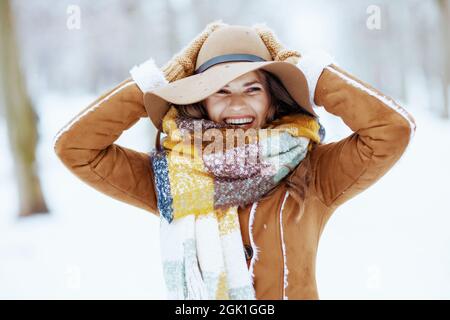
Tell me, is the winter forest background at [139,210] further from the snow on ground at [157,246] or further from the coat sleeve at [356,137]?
the coat sleeve at [356,137]

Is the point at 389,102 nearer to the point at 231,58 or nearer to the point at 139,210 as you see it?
the point at 231,58

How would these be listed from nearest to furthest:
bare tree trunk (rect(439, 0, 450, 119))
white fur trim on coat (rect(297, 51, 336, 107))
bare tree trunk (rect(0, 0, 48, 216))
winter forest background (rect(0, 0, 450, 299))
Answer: white fur trim on coat (rect(297, 51, 336, 107))
winter forest background (rect(0, 0, 450, 299))
bare tree trunk (rect(0, 0, 48, 216))
bare tree trunk (rect(439, 0, 450, 119))

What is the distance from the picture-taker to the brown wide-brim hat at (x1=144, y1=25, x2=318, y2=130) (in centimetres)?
135

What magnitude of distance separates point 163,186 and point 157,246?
99.0 inches

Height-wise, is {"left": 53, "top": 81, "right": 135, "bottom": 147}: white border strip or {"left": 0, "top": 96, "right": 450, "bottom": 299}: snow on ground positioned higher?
{"left": 53, "top": 81, "right": 135, "bottom": 147}: white border strip

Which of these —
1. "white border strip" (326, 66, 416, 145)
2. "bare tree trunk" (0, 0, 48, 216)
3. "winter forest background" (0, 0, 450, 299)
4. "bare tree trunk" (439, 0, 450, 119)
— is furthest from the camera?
"bare tree trunk" (439, 0, 450, 119)

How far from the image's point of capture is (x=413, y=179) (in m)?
5.41

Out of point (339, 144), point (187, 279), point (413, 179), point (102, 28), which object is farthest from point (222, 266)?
point (102, 28)

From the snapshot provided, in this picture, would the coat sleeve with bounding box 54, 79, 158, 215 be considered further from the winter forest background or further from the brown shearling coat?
the winter forest background

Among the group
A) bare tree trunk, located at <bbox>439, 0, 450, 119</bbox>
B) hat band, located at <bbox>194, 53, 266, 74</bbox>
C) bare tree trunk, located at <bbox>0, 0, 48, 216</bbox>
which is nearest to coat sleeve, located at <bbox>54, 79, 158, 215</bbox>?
hat band, located at <bbox>194, 53, 266, 74</bbox>

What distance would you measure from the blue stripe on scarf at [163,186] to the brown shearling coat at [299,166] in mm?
111

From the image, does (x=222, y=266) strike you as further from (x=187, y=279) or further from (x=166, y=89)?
(x=166, y=89)

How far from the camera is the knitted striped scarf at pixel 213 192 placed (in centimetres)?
134
